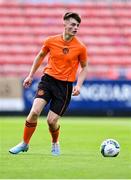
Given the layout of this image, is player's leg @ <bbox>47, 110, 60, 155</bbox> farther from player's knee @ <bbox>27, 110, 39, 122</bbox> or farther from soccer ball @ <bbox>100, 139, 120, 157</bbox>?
soccer ball @ <bbox>100, 139, 120, 157</bbox>

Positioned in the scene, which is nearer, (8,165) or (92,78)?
(8,165)

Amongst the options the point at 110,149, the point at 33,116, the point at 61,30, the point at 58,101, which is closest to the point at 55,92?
the point at 58,101

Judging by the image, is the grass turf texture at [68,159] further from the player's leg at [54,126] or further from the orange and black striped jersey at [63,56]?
the orange and black striped jersey at [63,56]

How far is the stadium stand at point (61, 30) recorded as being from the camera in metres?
26.5

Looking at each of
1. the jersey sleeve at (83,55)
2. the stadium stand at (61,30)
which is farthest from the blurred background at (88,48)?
the jersey sleeve at (83,55)

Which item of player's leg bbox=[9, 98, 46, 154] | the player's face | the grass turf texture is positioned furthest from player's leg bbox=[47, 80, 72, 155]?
the player's face

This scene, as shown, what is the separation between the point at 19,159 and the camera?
976 cm

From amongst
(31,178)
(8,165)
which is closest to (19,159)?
(8,165)

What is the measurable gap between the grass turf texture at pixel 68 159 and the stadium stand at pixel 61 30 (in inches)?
396

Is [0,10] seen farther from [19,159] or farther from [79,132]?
[19,159]

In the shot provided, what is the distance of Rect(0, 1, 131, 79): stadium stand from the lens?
87.0 ft

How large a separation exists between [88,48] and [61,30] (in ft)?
4.50

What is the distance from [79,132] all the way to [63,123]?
321 cm

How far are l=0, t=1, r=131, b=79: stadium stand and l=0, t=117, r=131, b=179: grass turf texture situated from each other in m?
10.1
